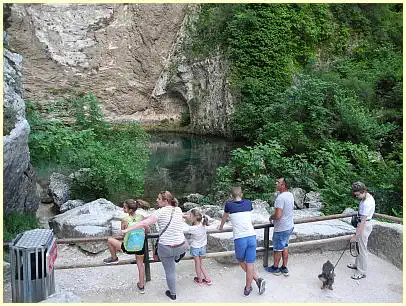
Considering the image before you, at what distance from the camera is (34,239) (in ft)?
15.9

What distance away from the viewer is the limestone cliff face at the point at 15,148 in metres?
6.53

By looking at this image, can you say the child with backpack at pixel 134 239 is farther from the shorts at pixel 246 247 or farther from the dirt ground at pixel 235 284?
the shorts at pixel 246 247

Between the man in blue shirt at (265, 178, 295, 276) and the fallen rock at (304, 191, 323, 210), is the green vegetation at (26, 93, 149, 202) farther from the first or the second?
the man in blue shirt at (265, 178, 295, 276)

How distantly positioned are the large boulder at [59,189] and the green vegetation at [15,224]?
13.2 ft

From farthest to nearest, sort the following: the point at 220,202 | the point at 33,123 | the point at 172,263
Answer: the point at 220,202 → the point at 33,123 → the point at 172,263

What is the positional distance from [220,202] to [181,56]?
539 inches

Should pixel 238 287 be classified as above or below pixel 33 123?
below

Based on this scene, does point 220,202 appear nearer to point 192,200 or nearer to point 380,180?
point 192,200

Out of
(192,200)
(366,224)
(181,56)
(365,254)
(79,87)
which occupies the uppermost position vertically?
(181,56)

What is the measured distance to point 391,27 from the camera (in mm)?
21875

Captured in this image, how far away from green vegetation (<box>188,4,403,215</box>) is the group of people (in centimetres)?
378

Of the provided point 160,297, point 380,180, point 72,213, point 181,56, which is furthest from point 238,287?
point 181,56

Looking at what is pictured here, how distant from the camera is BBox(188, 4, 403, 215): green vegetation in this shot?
39.9 ft

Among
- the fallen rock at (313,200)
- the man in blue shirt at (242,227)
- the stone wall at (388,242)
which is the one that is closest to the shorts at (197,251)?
the man in blue shirt at (242,227)
